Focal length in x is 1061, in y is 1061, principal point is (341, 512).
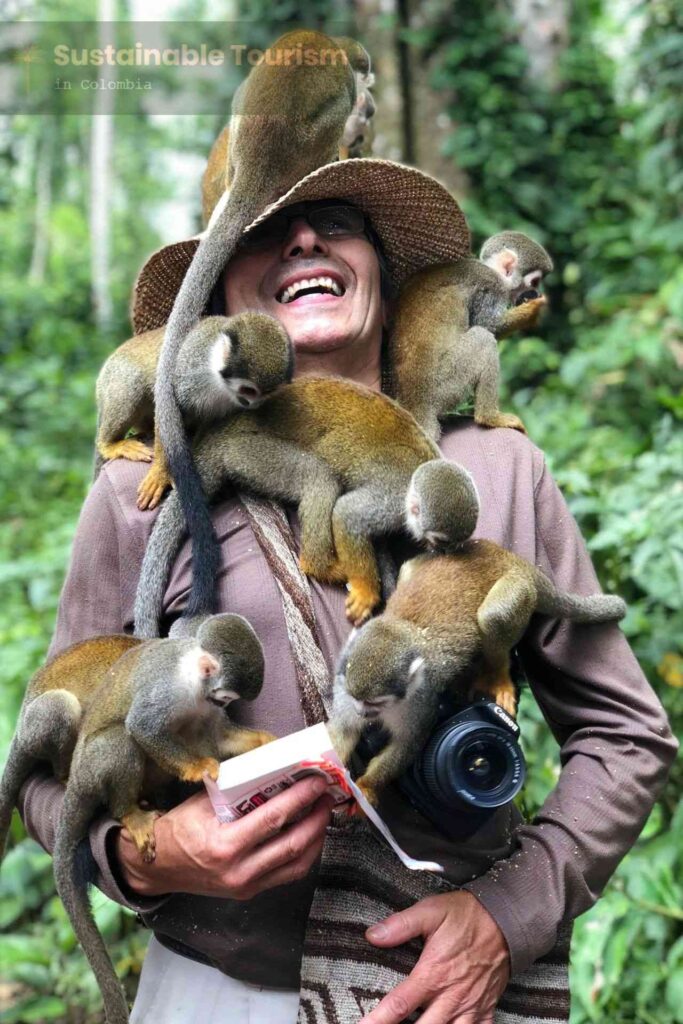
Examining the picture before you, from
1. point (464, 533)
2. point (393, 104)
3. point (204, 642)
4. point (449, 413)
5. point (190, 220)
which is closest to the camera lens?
point (204, 642)

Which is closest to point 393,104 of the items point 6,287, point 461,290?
point 461,290

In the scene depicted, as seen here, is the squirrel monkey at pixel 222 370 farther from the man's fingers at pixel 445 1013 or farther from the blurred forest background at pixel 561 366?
the blurred forest background at pixel 561 366

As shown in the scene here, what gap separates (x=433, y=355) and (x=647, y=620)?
1.08 m

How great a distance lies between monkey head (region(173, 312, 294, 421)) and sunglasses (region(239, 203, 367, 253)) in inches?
9.9

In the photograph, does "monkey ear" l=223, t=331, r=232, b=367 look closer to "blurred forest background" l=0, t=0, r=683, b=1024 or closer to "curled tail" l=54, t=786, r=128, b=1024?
"curled tail" l=54, t=786, r=128, b=1024

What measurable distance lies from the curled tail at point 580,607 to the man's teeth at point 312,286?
731 mm

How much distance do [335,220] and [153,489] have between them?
70 cm

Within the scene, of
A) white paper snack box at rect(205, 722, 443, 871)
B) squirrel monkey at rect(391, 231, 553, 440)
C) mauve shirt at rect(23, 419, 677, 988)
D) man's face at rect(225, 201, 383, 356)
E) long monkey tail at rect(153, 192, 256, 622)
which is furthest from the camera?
squirrel monkey at rect(391, 231, 553, 440)

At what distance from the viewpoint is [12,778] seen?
1.89 metres

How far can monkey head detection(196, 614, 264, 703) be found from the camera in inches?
63.6

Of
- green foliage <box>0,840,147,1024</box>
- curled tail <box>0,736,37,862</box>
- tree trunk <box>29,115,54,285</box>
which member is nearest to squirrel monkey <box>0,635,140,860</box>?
curled tail <box>0,736,37,862</box>

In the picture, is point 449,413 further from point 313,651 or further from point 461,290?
point 313,651

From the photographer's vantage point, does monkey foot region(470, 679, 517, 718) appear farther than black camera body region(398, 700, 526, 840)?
Yes

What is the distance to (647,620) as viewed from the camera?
297 cm
